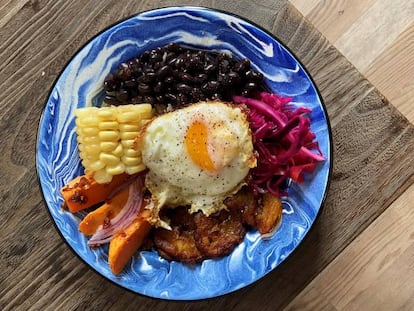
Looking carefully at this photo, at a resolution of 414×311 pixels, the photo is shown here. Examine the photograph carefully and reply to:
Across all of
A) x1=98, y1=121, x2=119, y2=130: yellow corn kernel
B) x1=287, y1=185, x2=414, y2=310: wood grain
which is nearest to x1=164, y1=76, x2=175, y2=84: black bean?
x1=98, y1=121, x2=119, y2=130: yellow corn kernel

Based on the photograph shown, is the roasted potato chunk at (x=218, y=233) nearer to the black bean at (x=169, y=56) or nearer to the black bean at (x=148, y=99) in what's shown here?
the black bean at (x=148, y=99)

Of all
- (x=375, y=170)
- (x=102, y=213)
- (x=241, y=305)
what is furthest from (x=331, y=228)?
(x=102, y=213)

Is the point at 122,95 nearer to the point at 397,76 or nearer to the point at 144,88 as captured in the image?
the point at 144,88

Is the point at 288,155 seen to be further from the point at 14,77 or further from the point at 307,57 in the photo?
the point at 14,77

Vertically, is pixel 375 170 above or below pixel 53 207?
above

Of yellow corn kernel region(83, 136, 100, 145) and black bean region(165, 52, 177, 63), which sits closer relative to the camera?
yellow corn kernel region(83, 136, 100, 145)

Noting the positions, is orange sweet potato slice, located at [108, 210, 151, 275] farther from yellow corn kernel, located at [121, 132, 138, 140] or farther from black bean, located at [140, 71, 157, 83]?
black bean, located at [140, 71, 157, 83]
